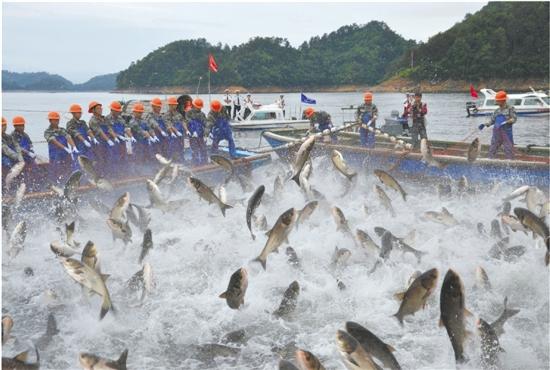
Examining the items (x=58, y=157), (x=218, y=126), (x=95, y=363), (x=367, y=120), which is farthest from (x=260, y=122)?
(x=95, y=363)

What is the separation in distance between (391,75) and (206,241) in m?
108

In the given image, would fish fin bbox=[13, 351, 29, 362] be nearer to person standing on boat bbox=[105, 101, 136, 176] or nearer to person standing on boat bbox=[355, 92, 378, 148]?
person standing on boat bbox=[105, 101, 136, 176]

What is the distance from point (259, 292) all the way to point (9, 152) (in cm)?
709

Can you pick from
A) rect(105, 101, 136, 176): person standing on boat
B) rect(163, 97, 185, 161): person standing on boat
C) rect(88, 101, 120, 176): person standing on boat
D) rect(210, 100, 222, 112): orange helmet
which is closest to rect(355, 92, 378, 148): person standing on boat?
rect(210, 100, 222, 112): orange helmet

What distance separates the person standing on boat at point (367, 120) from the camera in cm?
1716

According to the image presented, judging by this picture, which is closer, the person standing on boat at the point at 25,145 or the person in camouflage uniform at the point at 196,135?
the person standing on boat at the point at 25,145

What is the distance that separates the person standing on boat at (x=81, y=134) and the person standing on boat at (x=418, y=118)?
9.10 metres

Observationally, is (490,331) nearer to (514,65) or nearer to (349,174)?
(349,174)

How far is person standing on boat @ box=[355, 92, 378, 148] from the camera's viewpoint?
17156mm

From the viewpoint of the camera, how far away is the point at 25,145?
41.8 feet

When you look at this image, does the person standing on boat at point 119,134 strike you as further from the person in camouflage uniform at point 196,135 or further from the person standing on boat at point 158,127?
the person in camouflage uniform at point 196,135

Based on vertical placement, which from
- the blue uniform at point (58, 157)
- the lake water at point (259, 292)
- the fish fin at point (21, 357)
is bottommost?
the lake water at point (259, 292)

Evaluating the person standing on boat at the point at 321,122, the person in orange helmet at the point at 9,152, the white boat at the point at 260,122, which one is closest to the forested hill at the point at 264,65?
the white boat at the point at 260,122

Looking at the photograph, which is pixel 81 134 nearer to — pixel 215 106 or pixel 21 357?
pixel 215 106
